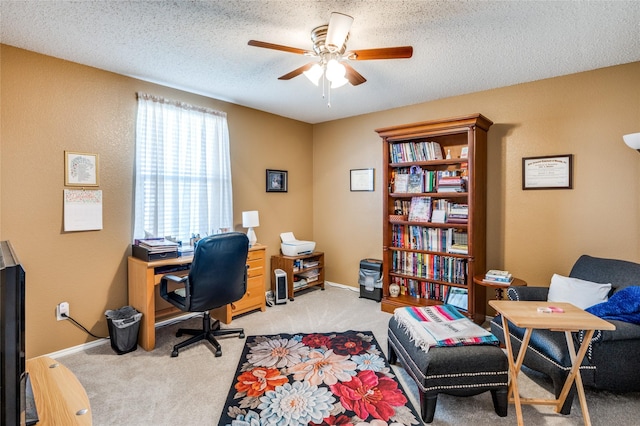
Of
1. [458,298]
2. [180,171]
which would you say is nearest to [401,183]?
[458,298]

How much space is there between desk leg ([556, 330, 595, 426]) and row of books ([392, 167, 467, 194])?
1.82 meters

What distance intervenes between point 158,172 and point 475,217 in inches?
130

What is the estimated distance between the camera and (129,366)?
2553 mm

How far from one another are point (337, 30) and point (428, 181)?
7.37 feet

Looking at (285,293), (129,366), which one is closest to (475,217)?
(285,293)

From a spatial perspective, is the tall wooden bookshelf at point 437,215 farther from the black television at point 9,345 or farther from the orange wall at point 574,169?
the black television at point 9,345

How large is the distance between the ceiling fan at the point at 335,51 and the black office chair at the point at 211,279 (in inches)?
58.5

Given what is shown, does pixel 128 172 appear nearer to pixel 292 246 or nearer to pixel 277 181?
pixel 277 181

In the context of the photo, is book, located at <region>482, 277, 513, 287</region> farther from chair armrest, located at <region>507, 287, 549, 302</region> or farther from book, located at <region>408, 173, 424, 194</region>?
book, located at <region>408, 173, 424, 194</region>

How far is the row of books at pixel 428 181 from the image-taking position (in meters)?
3.40

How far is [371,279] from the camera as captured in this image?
4199mm

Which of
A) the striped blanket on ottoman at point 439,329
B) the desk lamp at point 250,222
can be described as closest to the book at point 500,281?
the striped blanket on ottoman at point 439,329

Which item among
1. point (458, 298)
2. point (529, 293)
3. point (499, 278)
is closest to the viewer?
point (529, 293)

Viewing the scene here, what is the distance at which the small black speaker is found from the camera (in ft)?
13.2
